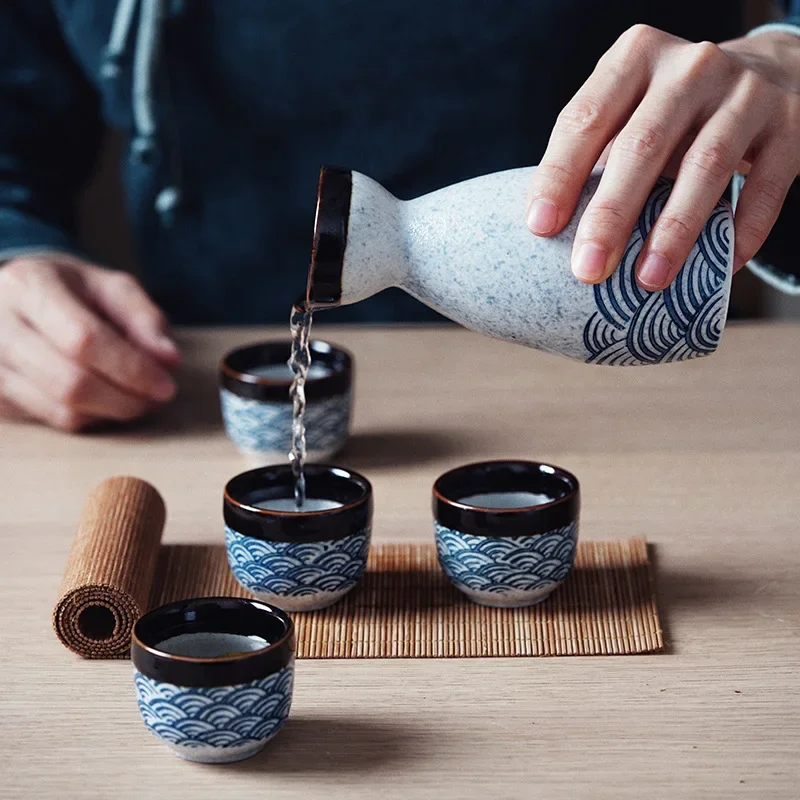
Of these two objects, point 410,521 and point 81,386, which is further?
point 81,386

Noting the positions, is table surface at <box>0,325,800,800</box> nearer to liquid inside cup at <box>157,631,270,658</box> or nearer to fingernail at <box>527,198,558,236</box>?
liquid inside cup at <box>157,631,270,658</box>

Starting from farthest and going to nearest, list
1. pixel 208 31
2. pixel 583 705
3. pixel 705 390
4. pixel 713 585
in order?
pixel 208 31 < pixel 705 390 < pixel 713 585 < pixel 583 705

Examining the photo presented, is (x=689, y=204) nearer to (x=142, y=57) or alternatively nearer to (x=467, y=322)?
(x=467, y=322)

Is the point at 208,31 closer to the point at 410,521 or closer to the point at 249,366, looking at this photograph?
the point at 249,366

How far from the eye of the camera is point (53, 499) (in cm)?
122

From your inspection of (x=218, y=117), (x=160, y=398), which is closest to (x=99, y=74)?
(x=218, y=117)

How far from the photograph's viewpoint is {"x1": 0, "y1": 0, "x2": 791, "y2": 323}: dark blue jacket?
5.80ft

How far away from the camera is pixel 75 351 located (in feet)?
4.58

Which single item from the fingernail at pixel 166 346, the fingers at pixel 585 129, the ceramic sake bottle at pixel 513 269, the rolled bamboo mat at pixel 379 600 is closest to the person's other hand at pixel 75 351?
the fingernail at pixel 166 346

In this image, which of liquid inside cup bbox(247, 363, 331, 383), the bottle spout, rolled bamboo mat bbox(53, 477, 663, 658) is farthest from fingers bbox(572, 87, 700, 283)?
liquid inside cup bbox(247, 363, 331, 383)

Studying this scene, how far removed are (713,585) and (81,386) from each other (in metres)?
0.72

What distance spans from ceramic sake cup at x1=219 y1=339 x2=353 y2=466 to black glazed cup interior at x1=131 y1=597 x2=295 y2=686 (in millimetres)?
448

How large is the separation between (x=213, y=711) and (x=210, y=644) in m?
0.09

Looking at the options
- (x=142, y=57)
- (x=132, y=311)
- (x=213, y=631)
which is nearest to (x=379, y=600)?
(x=213, y=631)
